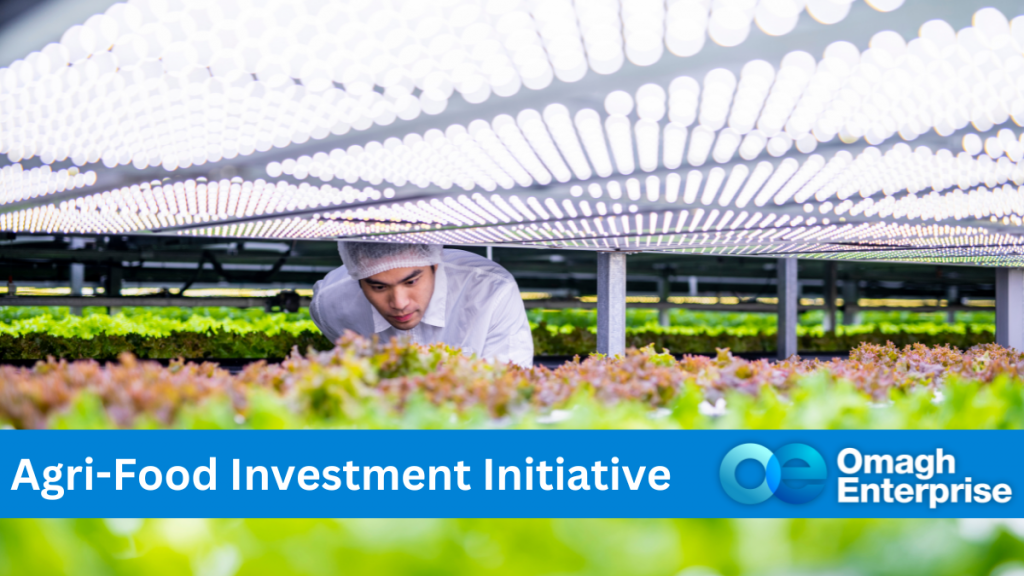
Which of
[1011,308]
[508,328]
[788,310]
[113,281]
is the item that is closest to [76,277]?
[113,281]

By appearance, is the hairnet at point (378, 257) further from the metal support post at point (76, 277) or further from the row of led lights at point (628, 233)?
the metal support post at point (76, 277)

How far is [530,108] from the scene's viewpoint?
149cm

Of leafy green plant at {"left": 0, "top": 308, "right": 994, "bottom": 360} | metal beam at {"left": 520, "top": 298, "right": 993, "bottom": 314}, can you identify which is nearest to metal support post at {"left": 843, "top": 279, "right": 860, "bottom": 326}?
metal beam at {"left": 520, "top": 298, "right": 993, "bottom": 314}

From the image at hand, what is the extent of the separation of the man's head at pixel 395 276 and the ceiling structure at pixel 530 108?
131 centimetres

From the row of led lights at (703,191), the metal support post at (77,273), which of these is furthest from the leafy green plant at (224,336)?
the row of led lights at (703,191)

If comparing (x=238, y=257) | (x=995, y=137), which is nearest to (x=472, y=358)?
(x=995, y=137)

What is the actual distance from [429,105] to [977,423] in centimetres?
132

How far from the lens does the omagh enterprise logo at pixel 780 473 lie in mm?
1197

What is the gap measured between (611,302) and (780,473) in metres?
3.79

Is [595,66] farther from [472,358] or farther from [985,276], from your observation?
[985,276]

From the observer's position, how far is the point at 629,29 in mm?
1113

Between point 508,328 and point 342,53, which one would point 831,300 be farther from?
point 342,53

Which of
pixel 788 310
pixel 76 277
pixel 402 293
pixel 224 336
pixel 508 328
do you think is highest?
pixel 76 277

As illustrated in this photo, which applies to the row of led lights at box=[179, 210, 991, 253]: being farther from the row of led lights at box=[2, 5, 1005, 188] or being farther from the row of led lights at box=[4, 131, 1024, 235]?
the row of led lights at box=[2, 5, 1005, 188]
